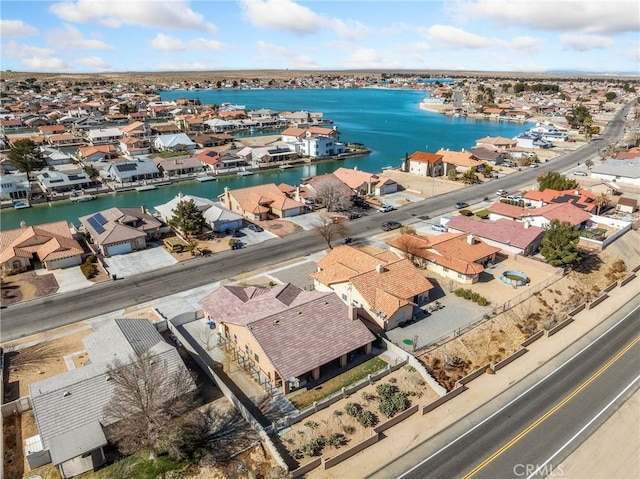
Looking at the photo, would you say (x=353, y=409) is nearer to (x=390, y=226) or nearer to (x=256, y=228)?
(x=390, y=226)

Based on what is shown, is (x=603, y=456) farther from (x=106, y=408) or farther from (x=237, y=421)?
(x=106, y=408)

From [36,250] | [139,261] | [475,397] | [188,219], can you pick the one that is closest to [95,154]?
[36,250]

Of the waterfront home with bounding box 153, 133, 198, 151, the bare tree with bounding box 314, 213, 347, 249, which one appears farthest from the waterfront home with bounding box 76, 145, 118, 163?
the bare tree with bounding box 314, 213, 347, 249

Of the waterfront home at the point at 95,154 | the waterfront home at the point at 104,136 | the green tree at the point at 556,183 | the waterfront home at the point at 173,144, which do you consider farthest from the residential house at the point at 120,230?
the waterfront home at the point at 104,136

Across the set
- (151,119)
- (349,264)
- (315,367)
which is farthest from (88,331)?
(151,119)

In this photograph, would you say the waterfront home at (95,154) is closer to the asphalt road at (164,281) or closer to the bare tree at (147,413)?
the asphalt road at (164,281)

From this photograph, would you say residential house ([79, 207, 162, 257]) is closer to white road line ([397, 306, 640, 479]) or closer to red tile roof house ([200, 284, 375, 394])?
red tile roof house ([200, 284, 375, 394])

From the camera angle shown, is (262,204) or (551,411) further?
(262,204)
